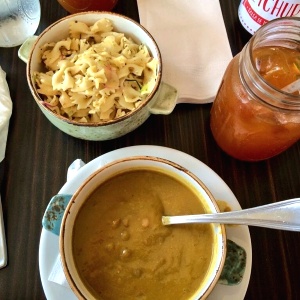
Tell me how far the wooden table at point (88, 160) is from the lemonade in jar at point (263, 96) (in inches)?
2.4

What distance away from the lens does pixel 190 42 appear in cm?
99

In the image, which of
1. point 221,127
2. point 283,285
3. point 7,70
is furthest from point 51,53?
point 283,285

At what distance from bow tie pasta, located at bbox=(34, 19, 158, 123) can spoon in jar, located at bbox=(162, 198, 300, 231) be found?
0.27 meters

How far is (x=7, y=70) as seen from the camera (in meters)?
0.97

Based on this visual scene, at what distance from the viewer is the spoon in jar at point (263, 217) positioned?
0.62 metres

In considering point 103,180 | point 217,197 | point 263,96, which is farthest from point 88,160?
point 263,96

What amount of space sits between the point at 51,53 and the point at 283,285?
27.1 inches

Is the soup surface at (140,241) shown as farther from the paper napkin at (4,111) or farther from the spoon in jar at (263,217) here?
the paper napkin at (4,111)

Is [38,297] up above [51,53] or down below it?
below

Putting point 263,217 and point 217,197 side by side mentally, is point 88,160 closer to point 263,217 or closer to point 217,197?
point 217,197

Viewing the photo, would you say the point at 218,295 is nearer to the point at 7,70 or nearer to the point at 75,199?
the point at 75,199

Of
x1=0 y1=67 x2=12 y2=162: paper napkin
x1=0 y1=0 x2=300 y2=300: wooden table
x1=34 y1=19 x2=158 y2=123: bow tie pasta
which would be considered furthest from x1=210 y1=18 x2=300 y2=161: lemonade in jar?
x1=0 y1=67 x2=12 y2=162: paper napkin

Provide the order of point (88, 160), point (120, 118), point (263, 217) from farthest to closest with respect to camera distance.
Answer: point (88, 160)
point (120, 118)
point (263, 217)

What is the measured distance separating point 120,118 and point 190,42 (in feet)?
1.10
